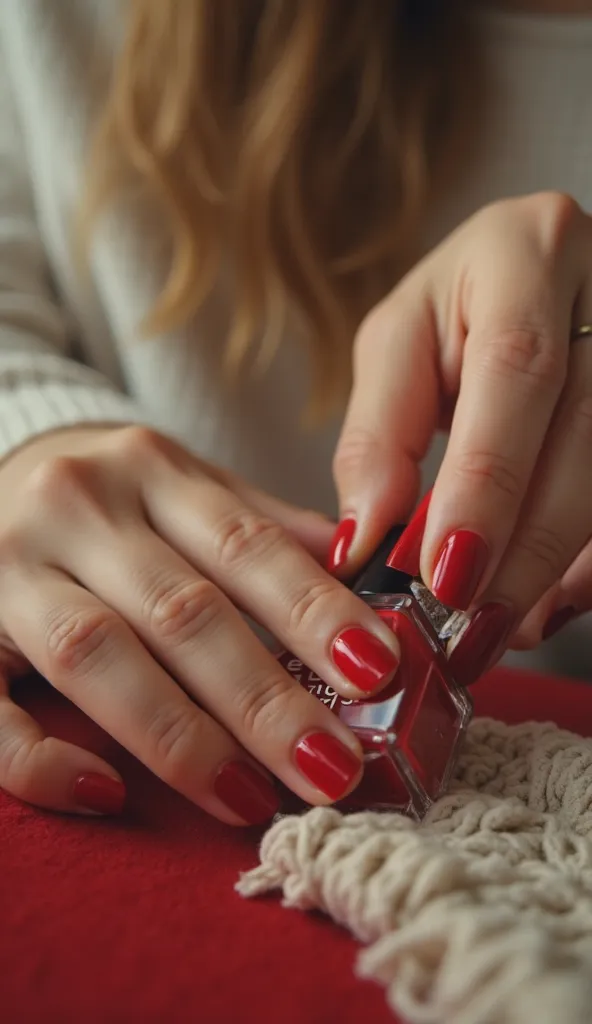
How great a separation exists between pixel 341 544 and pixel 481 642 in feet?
0.30

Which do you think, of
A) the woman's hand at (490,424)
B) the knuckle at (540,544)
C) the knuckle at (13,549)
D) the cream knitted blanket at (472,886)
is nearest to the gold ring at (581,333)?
the woman's hand at (490,424)

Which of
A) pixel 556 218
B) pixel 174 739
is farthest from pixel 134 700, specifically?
pixel 556 218

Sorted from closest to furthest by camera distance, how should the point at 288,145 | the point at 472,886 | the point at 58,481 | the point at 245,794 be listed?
the point at 472,886 < the point at 245,794 < the point at 58,481 < the point at 288,145

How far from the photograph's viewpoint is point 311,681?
413 mm

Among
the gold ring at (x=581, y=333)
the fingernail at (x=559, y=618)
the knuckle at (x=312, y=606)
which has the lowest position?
the fingernail at (x=559, y=618)

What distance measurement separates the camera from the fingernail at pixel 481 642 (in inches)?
16.6

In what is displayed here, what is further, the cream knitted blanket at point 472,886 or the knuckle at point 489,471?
the knuckle at point 489,471

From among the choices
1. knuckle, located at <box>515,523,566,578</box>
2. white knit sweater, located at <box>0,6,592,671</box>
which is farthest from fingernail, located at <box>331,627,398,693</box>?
white knit sweater, located at <box>0,6,592,671</box>

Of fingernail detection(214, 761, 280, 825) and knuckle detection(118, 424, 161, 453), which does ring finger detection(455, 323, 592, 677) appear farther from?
knuckle detection(118, 424, 161, 453)

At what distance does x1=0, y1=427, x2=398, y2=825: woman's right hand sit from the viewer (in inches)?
15.1

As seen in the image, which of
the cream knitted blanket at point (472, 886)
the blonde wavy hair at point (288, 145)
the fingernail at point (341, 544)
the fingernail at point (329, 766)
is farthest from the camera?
the blonde wavy hair at point (288, 145)

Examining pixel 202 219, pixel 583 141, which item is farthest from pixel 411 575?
pixel 583 141

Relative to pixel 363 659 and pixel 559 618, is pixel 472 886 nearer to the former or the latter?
pixel 363 659

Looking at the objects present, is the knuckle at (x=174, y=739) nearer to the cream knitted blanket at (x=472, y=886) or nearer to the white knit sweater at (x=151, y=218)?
the cream knitted blanket at (x=472, y=886)
